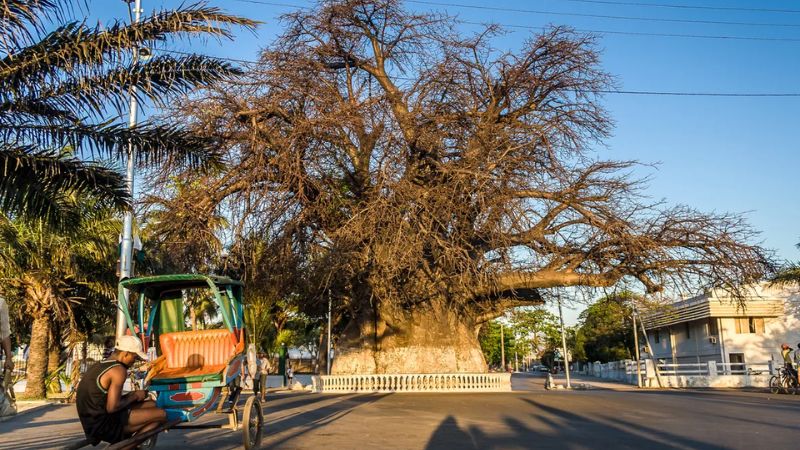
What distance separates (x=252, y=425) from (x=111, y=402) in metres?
3.22

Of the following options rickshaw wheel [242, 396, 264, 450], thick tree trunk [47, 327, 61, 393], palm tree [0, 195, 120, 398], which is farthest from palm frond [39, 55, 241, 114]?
Result: thick tree trunk [47, 327, 61, 393]

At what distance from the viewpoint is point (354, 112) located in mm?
22156

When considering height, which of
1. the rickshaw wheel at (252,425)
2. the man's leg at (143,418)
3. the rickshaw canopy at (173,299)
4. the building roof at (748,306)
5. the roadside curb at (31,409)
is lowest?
the roadside curb at (31,409)

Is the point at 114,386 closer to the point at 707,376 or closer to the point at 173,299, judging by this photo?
the point at 173,299

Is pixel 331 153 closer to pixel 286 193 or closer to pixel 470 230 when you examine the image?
pixel 286 193

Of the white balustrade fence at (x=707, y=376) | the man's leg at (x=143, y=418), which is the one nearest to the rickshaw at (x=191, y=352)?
the man's leg at (x=143, y=418)

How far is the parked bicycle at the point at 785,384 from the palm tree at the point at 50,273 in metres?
24.6

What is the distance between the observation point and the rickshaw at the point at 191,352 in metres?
8.86

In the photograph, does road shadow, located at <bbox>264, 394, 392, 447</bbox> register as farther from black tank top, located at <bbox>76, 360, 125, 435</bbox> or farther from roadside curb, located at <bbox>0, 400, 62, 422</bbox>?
roadside curb, located at <bbox>0, 400, 62, 422</bbox>

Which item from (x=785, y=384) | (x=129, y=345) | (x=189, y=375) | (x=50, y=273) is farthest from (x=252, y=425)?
(x=785, y=384)

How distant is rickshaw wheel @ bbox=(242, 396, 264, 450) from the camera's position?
8867 mm

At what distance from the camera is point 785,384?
26.2 meters

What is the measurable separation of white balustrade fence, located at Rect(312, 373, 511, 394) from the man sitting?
1952 centimetres

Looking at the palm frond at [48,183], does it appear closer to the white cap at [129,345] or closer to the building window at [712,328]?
the white cap at [129,345]
